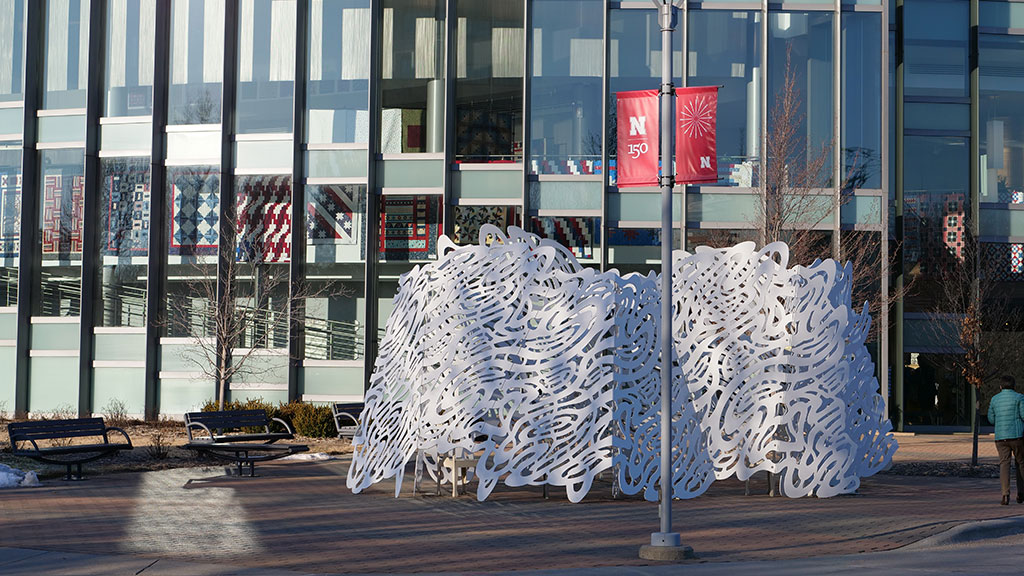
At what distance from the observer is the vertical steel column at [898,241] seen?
26.0 metres

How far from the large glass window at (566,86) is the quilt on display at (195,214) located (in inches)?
284

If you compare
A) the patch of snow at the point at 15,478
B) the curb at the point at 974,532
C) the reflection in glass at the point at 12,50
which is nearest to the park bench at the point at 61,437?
the patch of snow at the point at 15,478

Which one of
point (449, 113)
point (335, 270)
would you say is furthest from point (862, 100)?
point (335, 270)

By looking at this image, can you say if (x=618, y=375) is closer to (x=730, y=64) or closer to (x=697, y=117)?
(x=697, y=117)

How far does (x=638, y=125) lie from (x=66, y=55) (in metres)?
20.2

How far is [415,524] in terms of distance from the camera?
11766mm

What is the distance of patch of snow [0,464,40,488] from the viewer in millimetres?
14984

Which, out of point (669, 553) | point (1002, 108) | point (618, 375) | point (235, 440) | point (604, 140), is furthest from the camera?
point (1002, 108)

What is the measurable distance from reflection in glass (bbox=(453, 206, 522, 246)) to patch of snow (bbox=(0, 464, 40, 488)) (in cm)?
1155

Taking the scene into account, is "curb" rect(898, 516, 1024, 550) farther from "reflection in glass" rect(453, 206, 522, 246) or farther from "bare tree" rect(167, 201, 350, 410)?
"bare tree" rect(167, 201, 350, 410)

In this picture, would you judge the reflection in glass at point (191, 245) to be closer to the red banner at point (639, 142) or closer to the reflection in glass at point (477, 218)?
the reflection in glass at point (477, 218)

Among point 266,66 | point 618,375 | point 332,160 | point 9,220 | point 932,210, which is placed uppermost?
point 266,66

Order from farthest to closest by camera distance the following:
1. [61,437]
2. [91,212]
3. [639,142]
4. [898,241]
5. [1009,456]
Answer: [898,241], [91,212], [61,437], [1009,456], [639,142]

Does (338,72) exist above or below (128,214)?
above
